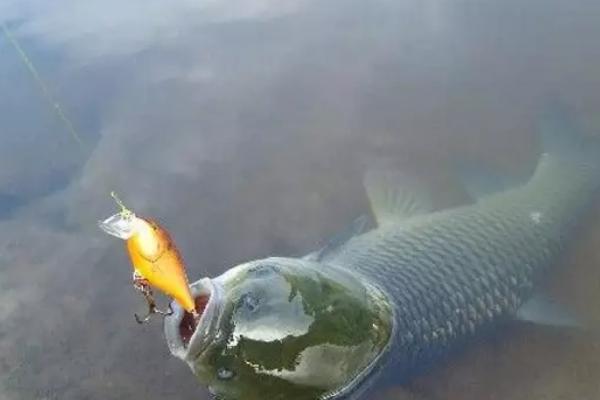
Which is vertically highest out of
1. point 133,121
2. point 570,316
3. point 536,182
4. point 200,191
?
point 133,121

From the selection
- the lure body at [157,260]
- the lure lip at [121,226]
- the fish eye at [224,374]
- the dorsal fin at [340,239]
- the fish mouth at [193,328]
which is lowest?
the dorsal fin at [340,239]

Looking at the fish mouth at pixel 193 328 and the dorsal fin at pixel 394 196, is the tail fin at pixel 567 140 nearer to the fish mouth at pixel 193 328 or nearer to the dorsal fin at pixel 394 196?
the dorsal fin at pixel 394 196

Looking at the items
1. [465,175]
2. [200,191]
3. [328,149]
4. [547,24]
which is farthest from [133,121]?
[547,24]


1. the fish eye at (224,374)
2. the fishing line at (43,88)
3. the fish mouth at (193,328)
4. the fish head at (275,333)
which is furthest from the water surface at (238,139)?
the fish mouth at (193,328)

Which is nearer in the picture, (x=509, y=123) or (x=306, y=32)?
(x=509, y=123)

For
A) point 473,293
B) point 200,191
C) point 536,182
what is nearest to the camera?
point 473,293

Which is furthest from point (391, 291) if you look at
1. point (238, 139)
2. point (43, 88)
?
point (43, 88)

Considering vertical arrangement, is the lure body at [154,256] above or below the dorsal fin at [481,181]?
above

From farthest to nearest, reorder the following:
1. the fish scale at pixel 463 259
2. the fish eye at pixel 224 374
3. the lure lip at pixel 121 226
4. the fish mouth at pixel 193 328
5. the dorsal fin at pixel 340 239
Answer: the dorsal fin at pixel 340 239, the fish scale at pixel 463 259, the fish eye at pixel 224 374, the fish mouth at pixel 193 328, the lure lip at pixel 121 226

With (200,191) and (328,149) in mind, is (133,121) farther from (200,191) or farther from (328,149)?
(328,149)
